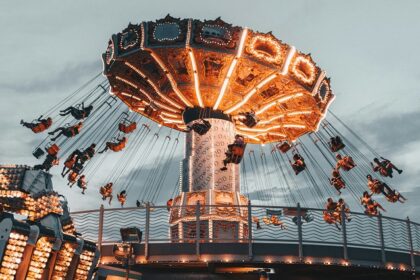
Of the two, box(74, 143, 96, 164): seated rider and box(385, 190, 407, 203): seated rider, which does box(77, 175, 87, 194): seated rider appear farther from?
box(385, 190, 407, 203): seated rider

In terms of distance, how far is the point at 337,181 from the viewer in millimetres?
28812

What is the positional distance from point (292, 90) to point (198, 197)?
265 inches

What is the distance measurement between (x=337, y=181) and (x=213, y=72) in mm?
9008

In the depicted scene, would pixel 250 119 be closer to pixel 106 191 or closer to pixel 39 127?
pixel 106 191

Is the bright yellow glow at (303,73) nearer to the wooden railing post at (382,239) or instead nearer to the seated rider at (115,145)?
the wooden railing post at (382,239)

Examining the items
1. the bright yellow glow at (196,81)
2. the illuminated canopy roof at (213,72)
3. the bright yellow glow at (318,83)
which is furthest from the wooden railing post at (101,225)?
the bright yellow glow at (318,83)

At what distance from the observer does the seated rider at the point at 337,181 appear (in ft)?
94.3

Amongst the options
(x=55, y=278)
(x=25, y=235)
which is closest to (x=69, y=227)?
(x=55, y=278)

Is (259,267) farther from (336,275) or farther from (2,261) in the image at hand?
(2,261)

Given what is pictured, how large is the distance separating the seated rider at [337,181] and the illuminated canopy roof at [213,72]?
278cm

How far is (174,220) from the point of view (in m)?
23.3

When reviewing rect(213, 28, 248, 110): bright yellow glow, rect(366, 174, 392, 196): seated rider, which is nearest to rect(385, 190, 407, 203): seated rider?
rect(366, 174, 392, 196): seated rider

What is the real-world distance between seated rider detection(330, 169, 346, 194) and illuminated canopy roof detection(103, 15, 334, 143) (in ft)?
9.11

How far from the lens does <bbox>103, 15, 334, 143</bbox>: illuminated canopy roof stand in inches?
927
